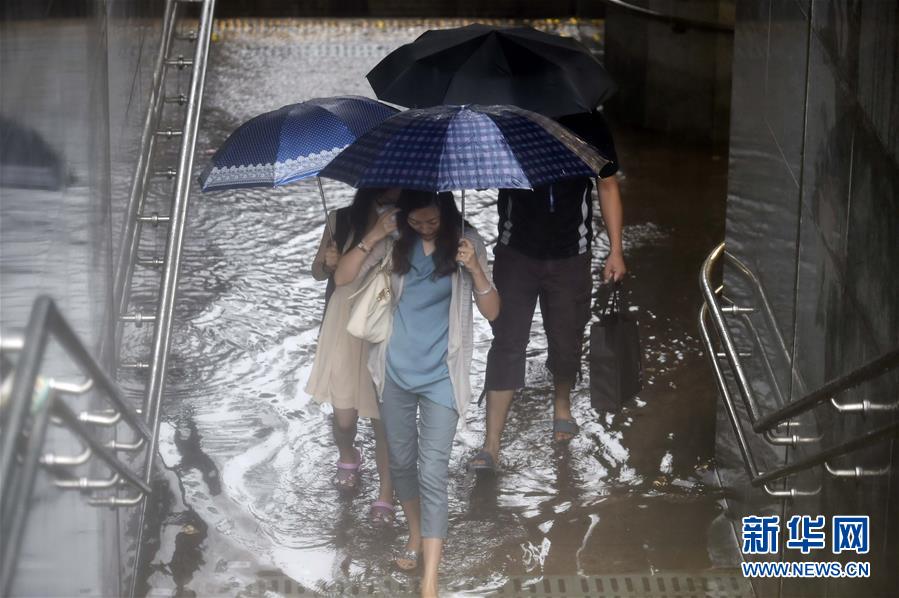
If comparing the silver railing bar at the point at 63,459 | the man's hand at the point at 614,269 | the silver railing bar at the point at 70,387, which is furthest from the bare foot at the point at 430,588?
the silver railing bar at the point at 70,387

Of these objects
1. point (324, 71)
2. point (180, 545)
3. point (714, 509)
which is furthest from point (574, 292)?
point (324, 71)

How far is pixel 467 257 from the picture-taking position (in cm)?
493

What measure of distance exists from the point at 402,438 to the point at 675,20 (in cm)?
685

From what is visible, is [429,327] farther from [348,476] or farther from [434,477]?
[348,476]

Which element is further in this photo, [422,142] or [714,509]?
[714,509]

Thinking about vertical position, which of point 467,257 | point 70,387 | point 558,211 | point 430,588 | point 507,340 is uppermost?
point 70,387

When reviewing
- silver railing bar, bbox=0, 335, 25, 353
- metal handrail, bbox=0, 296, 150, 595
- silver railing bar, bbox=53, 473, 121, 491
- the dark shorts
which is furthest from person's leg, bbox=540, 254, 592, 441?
silver railing bar, bbox=0, 335, 25, 353

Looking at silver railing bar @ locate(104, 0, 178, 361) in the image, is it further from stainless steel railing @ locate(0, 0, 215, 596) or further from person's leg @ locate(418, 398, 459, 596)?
person's leg @ locate(418, 398, 459, 596)

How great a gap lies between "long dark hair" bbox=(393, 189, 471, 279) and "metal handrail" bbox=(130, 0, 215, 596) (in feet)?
2.83

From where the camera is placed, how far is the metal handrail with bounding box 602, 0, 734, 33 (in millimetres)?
10938

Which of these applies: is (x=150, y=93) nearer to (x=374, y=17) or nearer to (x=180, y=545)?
(x=180, y=545)

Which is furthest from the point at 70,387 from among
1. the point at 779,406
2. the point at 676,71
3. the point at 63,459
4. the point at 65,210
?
the point at 676,71

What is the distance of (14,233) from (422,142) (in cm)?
195

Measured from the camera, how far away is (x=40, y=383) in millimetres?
2797
